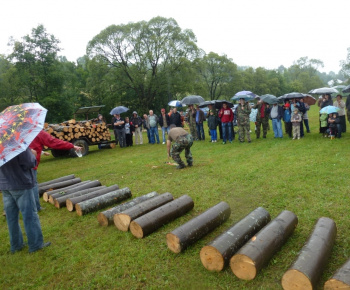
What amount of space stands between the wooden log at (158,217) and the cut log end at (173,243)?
529mm

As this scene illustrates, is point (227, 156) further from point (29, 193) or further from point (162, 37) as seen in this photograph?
point (162, 37)

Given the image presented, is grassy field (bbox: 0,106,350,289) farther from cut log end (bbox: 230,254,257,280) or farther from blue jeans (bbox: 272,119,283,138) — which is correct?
blue jeans (bbox: 272,119,283,138)

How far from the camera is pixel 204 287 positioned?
2762 mm

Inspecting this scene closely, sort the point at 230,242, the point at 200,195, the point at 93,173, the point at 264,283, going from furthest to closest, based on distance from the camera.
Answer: the point at 93,173 < the point at 200,195 < the point at 230,242 < the point at 264,283

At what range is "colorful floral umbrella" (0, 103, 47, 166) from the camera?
299cm

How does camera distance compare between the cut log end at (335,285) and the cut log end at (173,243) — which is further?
the cut log end at (173,243)

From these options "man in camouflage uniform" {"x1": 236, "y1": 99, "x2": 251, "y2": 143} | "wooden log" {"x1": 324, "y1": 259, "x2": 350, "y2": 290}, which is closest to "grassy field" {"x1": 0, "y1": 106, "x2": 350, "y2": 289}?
"wooden log" {"x1": 324, "y1": 259, "x2": 350, "y2": 290}

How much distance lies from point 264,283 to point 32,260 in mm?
3139

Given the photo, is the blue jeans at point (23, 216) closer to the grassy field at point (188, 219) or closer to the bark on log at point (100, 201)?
the grassy field at point (188, 219)

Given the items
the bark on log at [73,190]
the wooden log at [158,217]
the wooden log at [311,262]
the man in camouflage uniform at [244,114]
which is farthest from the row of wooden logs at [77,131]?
the wooden log at [311,262]

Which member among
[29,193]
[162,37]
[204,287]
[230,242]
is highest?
[162,37]

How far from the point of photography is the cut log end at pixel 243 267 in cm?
271


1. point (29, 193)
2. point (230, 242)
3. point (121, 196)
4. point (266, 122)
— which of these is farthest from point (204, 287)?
point (266, 122)

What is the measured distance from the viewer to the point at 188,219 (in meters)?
4.34
